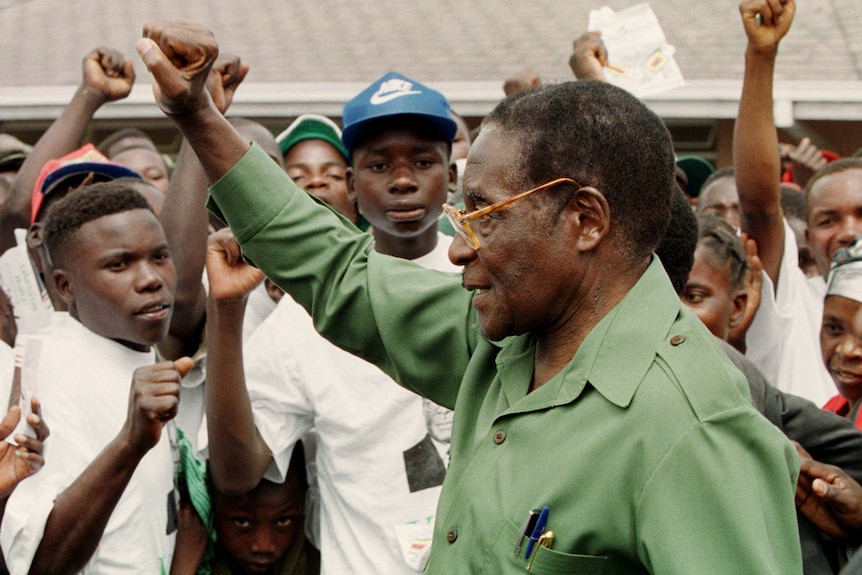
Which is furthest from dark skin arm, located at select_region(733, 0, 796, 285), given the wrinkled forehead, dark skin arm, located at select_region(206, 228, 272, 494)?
dark skin arm, located at select_region(206, 228, 272, 494)

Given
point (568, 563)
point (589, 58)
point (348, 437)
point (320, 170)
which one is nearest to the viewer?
point (568, 563)

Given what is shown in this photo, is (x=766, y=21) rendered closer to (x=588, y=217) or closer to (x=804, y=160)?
(x=588, y=217)

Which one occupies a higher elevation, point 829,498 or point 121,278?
point 121,278

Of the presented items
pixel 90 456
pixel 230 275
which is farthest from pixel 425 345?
pixel 90 456

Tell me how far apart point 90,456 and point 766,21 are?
8.43 feet

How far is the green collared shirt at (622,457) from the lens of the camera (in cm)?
181

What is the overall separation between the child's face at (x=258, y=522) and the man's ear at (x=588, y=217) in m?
2.06

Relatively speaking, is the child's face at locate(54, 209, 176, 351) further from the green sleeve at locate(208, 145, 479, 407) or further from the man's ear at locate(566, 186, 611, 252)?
the man's ear at locate(566, 186, 611, 252)

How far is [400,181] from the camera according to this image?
396 centimetres

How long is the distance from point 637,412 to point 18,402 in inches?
79.0

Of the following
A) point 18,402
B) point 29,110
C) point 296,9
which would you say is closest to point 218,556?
point 18,402

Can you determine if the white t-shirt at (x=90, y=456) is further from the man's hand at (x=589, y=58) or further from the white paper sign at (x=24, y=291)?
the man's hand at (x=589, y=58)

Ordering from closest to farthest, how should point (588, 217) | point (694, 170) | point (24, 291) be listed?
point (588, 217), point (24, 291), point (694, 170)

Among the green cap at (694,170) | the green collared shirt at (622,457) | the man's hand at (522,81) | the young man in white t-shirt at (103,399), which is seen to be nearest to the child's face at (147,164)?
the man's hand at (522,81)
